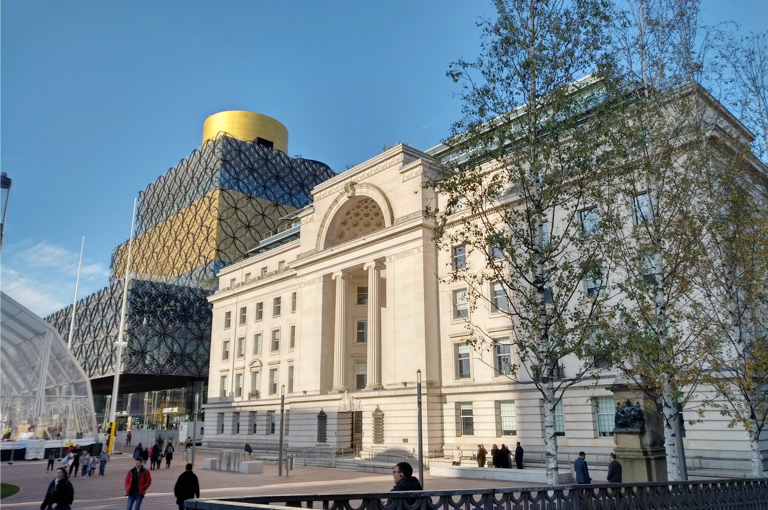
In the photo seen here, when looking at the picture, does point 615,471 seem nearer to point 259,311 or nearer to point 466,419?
point 466,419

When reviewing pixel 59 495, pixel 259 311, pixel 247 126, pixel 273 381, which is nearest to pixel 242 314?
pixel 259 311

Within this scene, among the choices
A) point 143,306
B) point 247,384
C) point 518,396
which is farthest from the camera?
point 143,306

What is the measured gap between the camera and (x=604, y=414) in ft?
104

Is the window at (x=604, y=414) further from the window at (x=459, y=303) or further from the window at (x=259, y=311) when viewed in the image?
the window at (x=259, y=311)

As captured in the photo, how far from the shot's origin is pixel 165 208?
354 feet

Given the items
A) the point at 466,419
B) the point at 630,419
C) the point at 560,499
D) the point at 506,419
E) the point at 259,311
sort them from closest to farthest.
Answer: the point at 560,499
the point at 630,419
the point at 506,419
the point at 466,419
the point at 259,311

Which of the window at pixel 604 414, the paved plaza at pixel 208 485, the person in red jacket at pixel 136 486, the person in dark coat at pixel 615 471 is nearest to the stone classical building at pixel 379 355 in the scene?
the window at pixel 604 414

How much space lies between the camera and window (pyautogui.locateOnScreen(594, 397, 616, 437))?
3142cm

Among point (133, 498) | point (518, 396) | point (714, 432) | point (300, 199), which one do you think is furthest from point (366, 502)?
point (300, 199)

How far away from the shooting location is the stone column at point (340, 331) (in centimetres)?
4659

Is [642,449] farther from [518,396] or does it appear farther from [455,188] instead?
[518,396]

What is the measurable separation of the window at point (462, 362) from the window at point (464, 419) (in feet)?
6.18

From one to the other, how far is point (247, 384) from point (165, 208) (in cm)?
5960

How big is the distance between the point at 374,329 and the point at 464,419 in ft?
32.5
